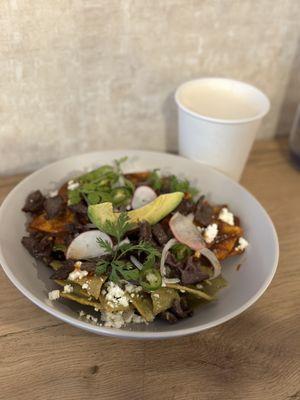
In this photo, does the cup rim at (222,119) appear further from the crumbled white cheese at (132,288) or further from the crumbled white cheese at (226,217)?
the crumbled white cheese at (132,288)

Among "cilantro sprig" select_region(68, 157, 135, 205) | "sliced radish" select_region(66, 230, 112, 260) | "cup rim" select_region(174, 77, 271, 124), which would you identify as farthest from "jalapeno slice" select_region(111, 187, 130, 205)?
"cup rim" select_region(174, 77, 271, 124)

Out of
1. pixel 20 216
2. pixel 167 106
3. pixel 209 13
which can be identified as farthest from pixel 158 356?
pixel 209 13

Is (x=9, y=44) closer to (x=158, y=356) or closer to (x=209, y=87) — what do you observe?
(x=209, y=87)

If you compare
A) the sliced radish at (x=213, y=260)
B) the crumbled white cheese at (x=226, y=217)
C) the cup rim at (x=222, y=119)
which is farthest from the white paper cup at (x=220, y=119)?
the sliced radish at (x=213, y=260)

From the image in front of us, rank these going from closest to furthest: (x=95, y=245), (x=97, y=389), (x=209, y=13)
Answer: (x=97, y=389) → (x=95, y=245) → (x=209, y=13)

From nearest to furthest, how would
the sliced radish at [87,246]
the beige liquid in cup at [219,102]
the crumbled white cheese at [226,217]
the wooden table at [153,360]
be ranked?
the wooden table at [153,360]
the sliced radish at [87,246]
the crumbled white cheese at [226,217]
the beige liquid in cup at [219,102]

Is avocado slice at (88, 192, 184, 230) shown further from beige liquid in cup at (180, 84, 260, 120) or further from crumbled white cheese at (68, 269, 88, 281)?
beige liquid in cup at (180, 84, 260, 120)
